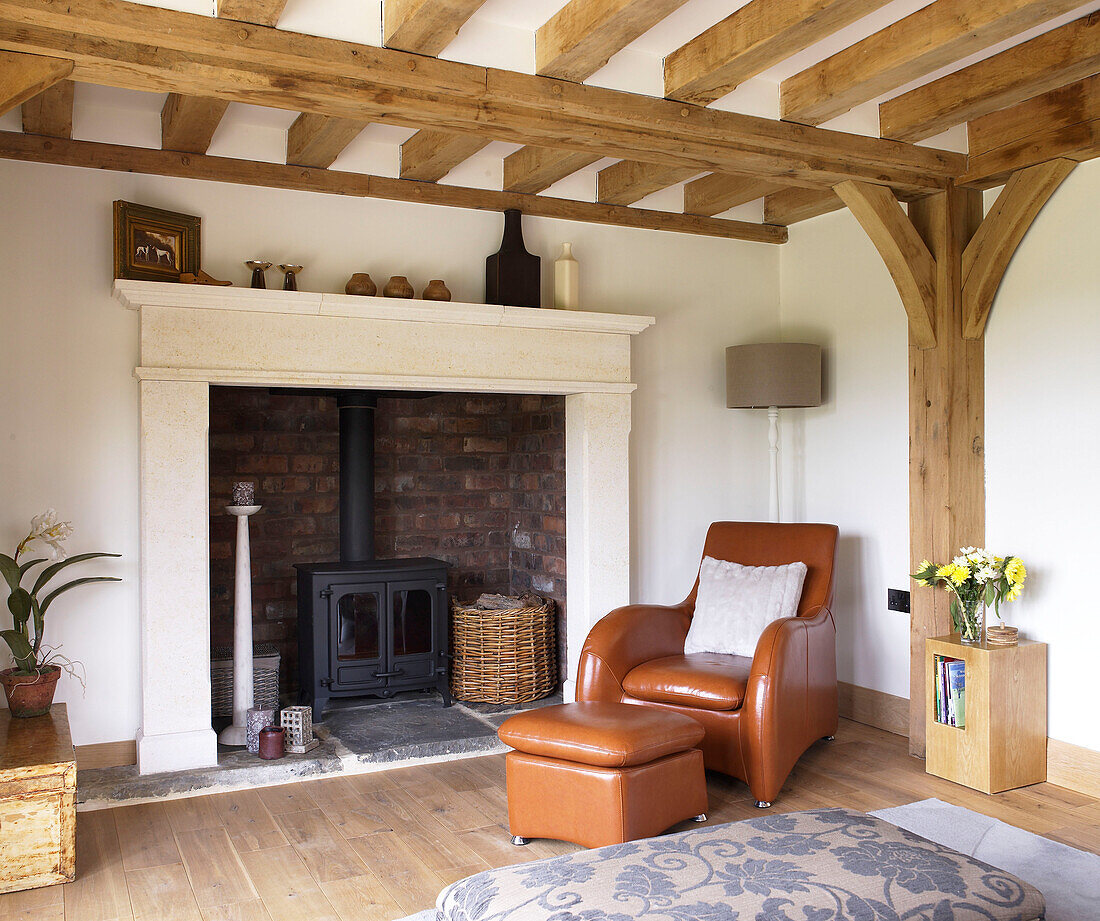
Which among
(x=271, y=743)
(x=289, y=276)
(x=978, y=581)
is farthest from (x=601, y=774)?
(x=289, y=276)

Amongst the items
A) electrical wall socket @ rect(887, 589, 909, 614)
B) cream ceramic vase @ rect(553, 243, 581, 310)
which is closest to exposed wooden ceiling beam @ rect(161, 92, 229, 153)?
cream ceramic vase @ rect(553, 243, 581, 310)

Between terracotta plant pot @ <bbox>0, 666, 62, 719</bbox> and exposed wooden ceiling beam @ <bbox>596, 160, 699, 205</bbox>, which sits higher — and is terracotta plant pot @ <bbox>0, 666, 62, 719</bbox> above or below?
below

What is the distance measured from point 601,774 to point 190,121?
2.58 meters

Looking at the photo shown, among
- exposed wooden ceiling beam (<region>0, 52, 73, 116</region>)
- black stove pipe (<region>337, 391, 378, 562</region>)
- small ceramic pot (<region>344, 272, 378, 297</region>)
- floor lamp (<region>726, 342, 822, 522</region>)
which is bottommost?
black stove pipe (<region>337, 391, 378, 562</region>)

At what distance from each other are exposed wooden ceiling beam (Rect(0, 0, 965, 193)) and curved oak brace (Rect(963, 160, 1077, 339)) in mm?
339

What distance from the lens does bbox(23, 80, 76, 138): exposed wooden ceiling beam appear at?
10.2 feet

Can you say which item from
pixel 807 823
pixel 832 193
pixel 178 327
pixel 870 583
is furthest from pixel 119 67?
pixel 870 583

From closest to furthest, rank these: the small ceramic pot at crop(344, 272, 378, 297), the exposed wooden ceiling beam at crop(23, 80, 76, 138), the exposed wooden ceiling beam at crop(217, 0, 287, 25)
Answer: the exposed wooden ceiling beam at crop(217, 0, 287, 25) < the exposed wooden ceiling beam at crop(23, 80, 76, 138) < the small ceramic pot at crop(344, 272, 378, 297)

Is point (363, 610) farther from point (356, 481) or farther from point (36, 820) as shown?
point (36, 820)

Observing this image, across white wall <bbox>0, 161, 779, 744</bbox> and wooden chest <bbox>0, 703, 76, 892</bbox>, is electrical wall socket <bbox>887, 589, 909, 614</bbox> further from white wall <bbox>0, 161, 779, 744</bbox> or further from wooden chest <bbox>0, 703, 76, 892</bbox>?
wooden chest <bbox>0, 703, 76, 892</bbox>

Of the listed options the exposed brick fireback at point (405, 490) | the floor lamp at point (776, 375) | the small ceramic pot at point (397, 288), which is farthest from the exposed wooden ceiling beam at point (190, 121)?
the floor lamp at point (776, 375)

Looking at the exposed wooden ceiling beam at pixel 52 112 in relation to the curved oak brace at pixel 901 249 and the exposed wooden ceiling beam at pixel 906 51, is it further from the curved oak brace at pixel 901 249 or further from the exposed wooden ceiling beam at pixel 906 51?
the curved oak brace at pixel 901 249

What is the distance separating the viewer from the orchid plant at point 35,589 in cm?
316

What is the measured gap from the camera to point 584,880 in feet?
6.30
